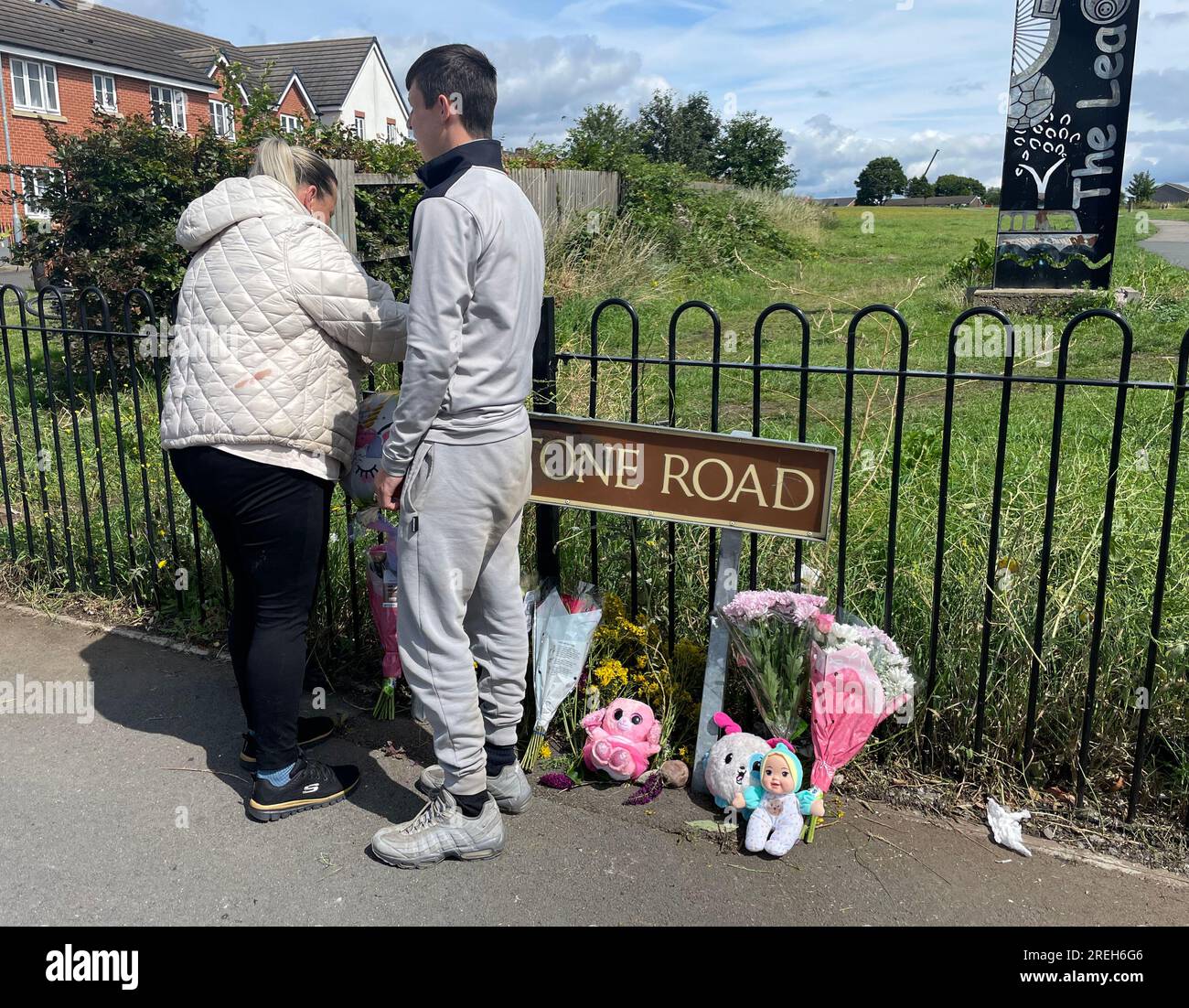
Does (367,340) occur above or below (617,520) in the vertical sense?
above

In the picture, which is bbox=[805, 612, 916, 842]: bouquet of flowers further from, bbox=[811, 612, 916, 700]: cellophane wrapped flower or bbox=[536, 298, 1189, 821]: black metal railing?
bbox=[536, 298, 1189, 821]: black metal railing

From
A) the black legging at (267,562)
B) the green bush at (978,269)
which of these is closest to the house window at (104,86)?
the green bush at (978,269)

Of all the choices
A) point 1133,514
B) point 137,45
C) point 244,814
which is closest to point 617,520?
point 244,814

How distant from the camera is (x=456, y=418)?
8.32 feet

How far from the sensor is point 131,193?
24.4ft

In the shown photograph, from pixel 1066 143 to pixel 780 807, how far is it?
9.36 metres

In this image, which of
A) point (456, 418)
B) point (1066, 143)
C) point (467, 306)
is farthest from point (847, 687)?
point (1066, 143)

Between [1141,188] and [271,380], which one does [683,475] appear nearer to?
[271,380]

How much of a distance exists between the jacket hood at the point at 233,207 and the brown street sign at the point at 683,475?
3.13 feet

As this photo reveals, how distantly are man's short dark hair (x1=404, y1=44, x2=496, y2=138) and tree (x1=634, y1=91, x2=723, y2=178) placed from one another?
1189 inches

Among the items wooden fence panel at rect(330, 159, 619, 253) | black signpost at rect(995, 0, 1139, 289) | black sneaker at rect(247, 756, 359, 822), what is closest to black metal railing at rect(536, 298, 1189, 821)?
black sneaker at rect(247, 756, 359, 822)

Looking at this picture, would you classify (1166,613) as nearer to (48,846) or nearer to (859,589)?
(859,589)

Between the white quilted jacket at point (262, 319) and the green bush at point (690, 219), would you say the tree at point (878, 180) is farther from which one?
the white quilted jacket at point (262, 319)
